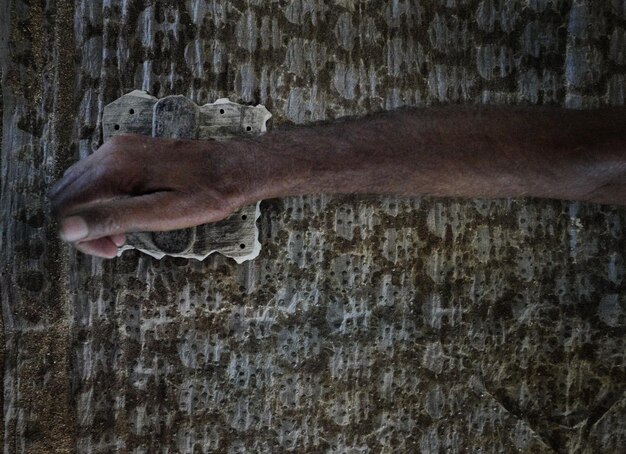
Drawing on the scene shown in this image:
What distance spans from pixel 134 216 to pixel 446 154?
2.38 ft

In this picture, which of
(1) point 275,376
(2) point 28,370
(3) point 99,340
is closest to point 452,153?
(1) point 275,376

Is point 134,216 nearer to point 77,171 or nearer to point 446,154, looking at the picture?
point 77,171

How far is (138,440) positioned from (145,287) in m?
0.36

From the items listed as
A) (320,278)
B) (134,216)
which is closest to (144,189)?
(134,216)

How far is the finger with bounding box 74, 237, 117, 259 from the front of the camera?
1.26 metres

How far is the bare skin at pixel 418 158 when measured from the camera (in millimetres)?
1363

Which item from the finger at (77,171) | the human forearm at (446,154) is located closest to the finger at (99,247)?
the finger at (77,171)

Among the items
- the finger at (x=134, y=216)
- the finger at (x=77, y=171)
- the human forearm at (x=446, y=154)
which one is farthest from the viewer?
the human forearm at (x=446, y=154)

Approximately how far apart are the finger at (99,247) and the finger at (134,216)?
56 millimetres

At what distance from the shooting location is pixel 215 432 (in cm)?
153

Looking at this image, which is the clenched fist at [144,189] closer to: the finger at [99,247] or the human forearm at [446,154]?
the finger at [99,247]

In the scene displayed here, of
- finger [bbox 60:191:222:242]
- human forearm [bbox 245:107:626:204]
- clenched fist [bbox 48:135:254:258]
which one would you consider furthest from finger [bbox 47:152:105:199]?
human forearm [bbox 245:107:626:204]

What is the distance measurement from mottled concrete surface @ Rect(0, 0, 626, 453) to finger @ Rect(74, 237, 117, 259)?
22 cm

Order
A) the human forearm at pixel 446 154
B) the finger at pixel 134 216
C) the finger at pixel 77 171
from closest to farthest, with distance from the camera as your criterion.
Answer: the finger at pixel 134 216, the finger at pixel 77 171, the human forearm at pixel 446 154
